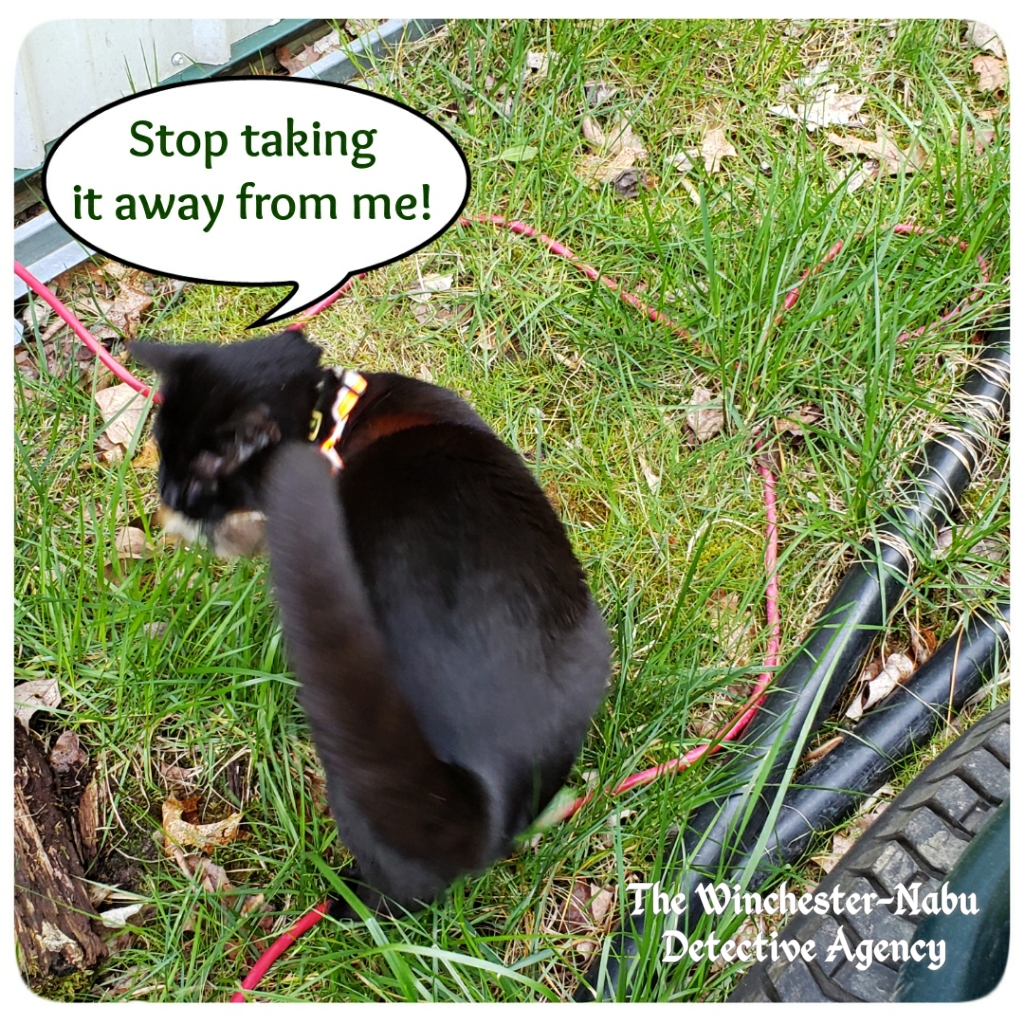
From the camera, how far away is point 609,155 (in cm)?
163

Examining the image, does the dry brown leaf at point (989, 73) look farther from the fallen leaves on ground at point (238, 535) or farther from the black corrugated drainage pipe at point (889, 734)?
the fallen leaves on ground at point (238, 535)

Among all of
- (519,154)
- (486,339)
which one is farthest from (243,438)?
(519,154)

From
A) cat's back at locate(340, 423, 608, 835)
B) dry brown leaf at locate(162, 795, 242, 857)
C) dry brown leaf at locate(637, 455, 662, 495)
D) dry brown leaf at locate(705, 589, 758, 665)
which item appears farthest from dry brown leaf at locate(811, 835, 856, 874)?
dry brown leaf at locate(162, 795, 242, 857)

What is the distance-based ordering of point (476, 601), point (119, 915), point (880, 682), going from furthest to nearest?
1. point (880, 682)
2. point (119, 915)
3. point (476, 601)

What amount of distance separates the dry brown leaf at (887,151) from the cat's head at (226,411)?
1.11 meters

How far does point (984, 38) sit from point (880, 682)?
1.04 m

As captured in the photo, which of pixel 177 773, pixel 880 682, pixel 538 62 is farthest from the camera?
pixel 538 62

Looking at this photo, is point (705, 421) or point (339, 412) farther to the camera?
point (705, 421)

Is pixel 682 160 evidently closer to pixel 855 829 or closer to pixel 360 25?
pixel 360 25

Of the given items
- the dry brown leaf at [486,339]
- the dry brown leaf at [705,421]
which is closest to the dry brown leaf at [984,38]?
the dry brown leaf at [705,421]

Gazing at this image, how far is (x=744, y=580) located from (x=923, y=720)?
1.15 ft

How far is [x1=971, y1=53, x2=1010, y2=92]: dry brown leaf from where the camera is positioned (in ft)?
4.54

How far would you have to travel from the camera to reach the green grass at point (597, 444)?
3.97 ft
